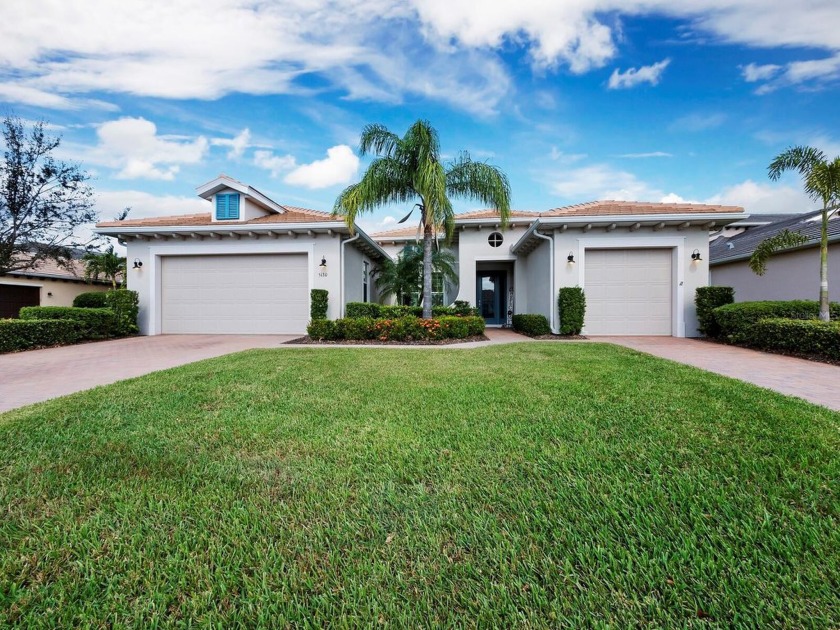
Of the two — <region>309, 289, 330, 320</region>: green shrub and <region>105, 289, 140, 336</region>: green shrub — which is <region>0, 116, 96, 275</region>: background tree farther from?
<region>309, 289, 330, 320</region>: green shrub

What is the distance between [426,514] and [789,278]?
1552 cm

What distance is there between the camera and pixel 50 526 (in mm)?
1806

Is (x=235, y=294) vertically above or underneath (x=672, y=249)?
underneath

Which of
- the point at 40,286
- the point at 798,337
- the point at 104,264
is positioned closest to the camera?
the point at 798,337

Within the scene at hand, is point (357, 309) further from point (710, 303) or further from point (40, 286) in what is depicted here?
point (40, 286)

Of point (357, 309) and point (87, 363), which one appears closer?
point (87, 363)

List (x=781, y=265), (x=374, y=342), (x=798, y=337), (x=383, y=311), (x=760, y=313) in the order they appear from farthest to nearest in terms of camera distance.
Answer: (x=781, y=265) < (x=383, y=311) < (x=374, y=342) < (x=760, y=313) < (x=798, y=337)

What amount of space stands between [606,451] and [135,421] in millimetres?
3913

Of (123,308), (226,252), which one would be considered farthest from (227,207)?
(123,308)

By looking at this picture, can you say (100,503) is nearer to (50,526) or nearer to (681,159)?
(50,526)

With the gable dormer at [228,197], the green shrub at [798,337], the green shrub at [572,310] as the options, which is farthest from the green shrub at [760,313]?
the gable dormer at [228,197]

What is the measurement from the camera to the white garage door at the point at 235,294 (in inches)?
469

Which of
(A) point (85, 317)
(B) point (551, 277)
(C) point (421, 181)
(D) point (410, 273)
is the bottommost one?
(A) point (85, 317)

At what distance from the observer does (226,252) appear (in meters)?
11.8
